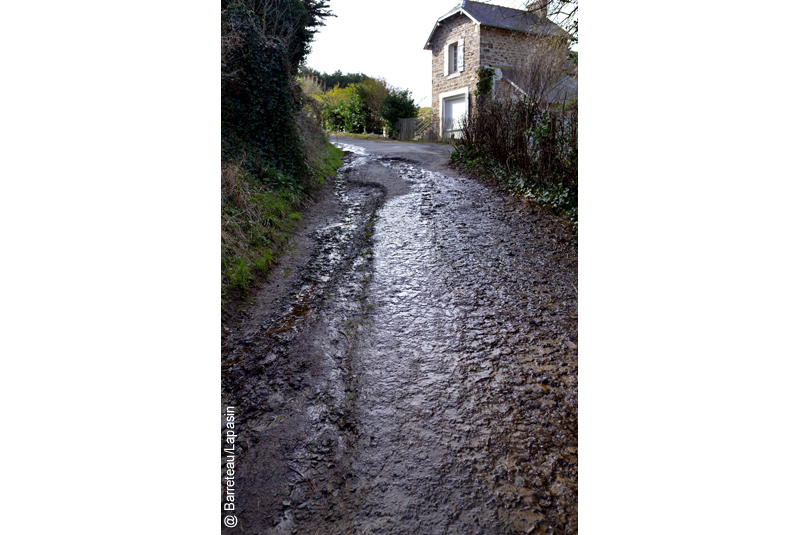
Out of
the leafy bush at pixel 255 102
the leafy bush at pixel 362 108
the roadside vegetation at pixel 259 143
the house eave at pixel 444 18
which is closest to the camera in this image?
the roadside vegetation at pixel 259 143

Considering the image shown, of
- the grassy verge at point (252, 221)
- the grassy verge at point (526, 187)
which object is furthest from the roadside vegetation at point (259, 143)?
the grassy verge at point (526, 187)

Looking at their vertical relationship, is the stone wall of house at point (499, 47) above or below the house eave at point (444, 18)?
below

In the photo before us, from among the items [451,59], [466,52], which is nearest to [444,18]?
[451,59]

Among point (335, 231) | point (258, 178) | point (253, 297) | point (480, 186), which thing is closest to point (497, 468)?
point (253, 297)

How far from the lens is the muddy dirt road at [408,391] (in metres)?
1.94

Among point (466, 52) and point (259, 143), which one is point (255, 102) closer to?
point (259, 143)

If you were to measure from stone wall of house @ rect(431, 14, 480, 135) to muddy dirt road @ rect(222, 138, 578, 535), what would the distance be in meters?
11.8

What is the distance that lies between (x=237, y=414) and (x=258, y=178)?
4220 mm

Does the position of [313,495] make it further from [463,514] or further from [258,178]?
[258,178]

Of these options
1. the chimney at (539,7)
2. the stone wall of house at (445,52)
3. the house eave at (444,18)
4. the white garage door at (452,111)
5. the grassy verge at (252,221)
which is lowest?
the grassy verge at (252,221)

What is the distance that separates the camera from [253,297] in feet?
12.8

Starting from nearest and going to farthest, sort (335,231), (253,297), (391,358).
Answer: (391,358), (253,297), (335,231)

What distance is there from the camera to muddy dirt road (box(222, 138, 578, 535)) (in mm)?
1938

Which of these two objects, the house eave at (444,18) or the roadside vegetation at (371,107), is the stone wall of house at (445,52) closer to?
the house eave at (444,18)
